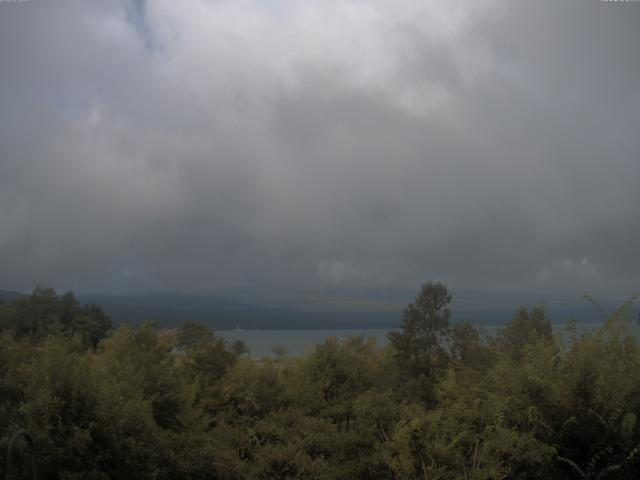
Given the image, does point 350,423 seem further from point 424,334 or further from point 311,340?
point 424,334

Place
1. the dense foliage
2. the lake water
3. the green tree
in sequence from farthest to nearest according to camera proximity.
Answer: the green tree
the lake water
the dense foliage

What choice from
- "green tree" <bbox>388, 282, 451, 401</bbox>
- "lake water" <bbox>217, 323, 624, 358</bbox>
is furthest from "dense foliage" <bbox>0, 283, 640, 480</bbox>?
"green tree" <bbox>388, 282, 451, 401</bbox>

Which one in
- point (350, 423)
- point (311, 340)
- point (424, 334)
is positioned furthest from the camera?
point (424, 334)

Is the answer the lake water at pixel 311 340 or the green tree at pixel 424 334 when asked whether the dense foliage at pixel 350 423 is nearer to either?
the lake water at pixel 311 340

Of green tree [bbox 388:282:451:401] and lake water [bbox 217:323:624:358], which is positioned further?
green tree [bbox 388:282:451:401]

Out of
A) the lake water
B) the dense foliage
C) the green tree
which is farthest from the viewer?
the green tree

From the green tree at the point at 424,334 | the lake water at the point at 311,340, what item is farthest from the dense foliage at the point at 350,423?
the green tree at the point at 424,334

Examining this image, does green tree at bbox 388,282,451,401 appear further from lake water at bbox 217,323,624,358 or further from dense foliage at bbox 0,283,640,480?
dense foliage at bbox 0,283,640,480

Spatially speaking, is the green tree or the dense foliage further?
the green tree

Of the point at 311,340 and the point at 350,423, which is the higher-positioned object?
the point at 311,340

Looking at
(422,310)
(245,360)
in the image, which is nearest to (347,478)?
(245,360)

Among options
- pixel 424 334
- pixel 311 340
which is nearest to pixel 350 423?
pixel 311 340

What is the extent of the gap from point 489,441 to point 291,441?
14.8ft

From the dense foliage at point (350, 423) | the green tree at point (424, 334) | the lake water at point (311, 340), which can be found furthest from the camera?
the green tree at point (424, 334)
